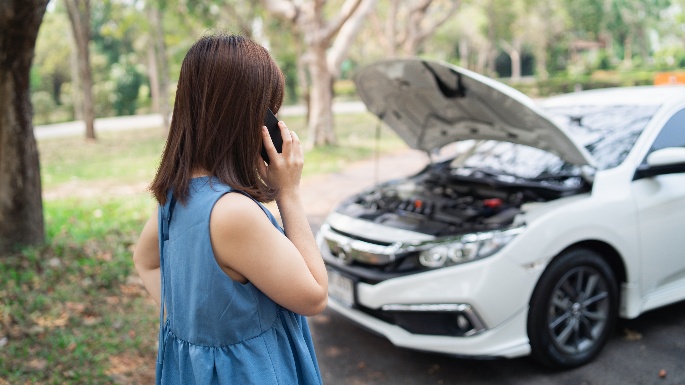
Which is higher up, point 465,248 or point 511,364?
point 465,248

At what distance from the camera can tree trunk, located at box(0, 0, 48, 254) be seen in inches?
185

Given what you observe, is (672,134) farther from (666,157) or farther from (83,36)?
(83,36)

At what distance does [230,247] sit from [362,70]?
323cm

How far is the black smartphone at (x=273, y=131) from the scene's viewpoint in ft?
5.18

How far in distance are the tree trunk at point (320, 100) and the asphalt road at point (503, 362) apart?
10.3m

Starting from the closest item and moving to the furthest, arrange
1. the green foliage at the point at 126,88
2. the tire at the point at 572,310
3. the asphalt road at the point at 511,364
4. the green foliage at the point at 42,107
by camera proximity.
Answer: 1. the tire at the point at 572,310
2. the asphalt road at the point at 511,364
3. the green foliage at the point at 42,107
4. the green foliage at the point at 126,88

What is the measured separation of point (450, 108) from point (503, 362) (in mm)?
1759

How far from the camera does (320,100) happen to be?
14688mm

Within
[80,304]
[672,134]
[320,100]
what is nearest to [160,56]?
[320,100]

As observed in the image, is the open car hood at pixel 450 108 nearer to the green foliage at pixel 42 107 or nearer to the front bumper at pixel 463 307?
the front bumper at pixel 463 307

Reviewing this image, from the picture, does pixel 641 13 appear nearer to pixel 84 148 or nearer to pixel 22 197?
pixel 84 148

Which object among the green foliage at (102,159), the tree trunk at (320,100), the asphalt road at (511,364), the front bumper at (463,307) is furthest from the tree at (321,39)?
the front bumper at (463,307)

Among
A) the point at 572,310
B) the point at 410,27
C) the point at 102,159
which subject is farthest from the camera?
the point at 410,27

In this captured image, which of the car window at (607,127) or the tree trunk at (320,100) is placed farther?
the tree trunk at (320,100)
